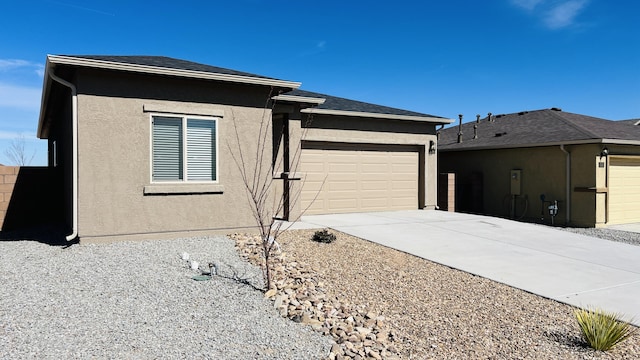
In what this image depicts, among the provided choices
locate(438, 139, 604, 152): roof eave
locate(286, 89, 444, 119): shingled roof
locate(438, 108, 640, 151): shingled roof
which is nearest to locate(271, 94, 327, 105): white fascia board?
locate(286, 89, 444, 119): shingled roof

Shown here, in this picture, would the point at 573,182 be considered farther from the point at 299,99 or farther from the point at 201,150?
the point at 201,150

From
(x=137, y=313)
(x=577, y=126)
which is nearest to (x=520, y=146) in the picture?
(x=577, y=126)

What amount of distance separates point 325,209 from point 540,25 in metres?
11.9

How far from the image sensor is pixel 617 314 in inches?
194

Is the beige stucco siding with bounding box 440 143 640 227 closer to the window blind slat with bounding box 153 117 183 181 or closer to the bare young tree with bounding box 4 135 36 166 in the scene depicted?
the window blind slat with bounding box 153 117 183 181

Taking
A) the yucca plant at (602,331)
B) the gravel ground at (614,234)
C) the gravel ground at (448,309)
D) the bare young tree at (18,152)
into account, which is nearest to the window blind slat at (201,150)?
the gravel ground at (448,309)

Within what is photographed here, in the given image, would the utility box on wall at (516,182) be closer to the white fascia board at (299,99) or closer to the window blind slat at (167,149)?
the white fascia board at (299,99)

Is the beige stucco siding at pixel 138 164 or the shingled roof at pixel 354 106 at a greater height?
the shingled roof at pixel 354 106

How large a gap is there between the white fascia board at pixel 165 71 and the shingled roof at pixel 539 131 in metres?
9.74

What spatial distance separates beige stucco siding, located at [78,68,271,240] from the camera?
7.63 metres

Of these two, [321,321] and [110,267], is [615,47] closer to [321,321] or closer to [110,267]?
[321,321]

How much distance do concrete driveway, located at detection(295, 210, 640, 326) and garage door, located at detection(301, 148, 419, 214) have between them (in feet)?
2.32

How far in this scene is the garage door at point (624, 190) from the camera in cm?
1328

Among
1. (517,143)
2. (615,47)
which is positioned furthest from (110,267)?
(615,47)
